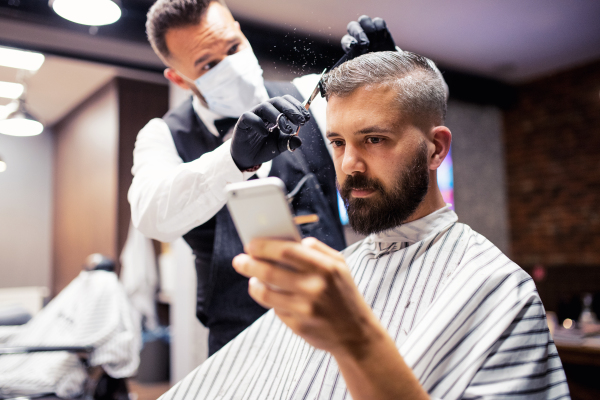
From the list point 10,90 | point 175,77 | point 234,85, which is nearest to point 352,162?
point 234,85

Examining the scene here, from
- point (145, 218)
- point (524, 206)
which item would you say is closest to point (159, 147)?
point (145, 218)

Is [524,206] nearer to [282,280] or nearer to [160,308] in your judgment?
[160,308]

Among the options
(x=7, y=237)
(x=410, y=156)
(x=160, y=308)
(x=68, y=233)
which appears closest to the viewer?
(x=410, y=156)

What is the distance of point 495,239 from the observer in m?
4.88

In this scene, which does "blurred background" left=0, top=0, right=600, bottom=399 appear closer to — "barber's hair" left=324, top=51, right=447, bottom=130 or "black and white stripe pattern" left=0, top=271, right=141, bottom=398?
"barber's hair" left=324, top=51, right=447, bottom=130

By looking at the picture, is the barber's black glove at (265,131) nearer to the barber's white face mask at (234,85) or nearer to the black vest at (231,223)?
the black vest at (231,223)

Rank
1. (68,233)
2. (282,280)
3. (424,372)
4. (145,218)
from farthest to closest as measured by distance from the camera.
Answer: (68,233) < (145,218) < (424,372) < (282,280)

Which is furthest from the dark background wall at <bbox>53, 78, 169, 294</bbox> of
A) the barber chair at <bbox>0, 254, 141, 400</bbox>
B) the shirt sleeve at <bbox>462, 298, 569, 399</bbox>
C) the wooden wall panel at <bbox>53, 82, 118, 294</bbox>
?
the shirt sleeve at <bbox>462, 298, 569, 399</bbox>

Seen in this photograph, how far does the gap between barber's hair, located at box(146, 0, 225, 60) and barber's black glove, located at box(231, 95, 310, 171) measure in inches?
13.4

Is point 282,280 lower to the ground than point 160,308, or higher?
higher

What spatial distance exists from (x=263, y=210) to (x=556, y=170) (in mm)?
5608

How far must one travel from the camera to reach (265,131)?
2.89ft

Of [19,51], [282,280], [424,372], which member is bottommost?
[424,372]

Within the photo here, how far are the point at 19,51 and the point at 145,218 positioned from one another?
4.13 ft
